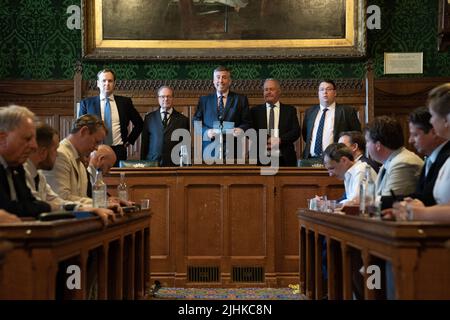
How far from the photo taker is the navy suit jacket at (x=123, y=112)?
9.37 m

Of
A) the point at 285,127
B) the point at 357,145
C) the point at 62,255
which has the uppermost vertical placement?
the point at 285,127

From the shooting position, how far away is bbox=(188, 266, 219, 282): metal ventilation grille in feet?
25.9

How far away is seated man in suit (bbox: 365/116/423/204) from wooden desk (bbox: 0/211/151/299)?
6.39 ft

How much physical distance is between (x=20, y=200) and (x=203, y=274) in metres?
3.91

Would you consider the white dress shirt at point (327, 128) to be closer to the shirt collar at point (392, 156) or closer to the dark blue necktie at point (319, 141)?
the dark blue necktie at point (319, 141)

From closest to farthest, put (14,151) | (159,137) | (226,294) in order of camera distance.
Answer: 1. (14,151)
2. (226,294)
3. (159,137)

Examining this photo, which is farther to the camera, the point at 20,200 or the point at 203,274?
the point at 203,274

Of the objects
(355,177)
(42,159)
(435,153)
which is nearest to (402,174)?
(435,153)

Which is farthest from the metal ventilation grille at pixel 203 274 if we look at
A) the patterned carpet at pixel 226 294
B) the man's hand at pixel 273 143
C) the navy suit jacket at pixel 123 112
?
the navy suit jacket at pixel 123 112

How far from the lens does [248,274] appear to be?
7898mm

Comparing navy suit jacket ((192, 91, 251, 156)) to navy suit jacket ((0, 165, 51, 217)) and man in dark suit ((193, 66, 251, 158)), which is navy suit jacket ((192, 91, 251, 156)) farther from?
navy suit jacket ((0, 165, 51, 217))

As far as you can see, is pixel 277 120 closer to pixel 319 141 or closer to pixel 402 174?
pixel 319 141

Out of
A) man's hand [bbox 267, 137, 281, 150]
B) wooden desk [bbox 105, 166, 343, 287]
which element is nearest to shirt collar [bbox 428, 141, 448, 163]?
wooden desk [bbox 105, 166, 343, 287]

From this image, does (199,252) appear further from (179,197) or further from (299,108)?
(299,108)
